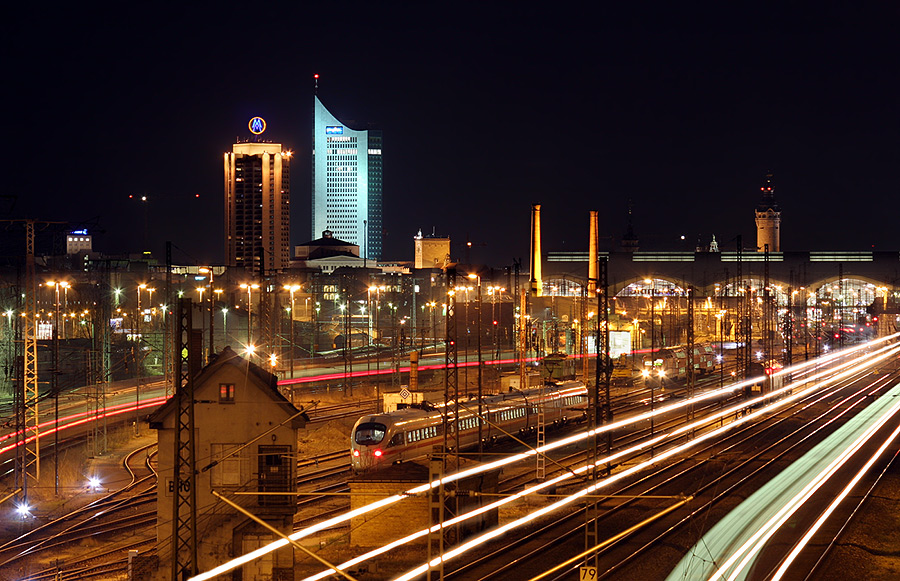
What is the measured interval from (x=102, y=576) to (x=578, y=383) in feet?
62.2

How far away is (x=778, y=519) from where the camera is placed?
16156 millimetres

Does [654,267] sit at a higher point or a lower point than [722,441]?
higher

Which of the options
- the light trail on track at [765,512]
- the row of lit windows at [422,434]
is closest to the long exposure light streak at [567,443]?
the row of lit windows at [422,434]

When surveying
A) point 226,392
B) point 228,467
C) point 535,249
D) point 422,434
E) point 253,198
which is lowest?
point 422,434

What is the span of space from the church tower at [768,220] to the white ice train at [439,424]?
128 meters

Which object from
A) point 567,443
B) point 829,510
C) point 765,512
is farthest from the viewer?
point 567,443

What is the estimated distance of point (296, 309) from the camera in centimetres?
6600

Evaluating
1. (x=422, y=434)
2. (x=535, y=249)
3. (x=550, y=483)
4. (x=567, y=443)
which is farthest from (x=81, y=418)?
(x=535, y=249)

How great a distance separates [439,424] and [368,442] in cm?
273

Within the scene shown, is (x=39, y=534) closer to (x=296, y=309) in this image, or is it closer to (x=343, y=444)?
(x=343, y=444)

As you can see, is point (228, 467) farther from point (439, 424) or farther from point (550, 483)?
point (439, 424)

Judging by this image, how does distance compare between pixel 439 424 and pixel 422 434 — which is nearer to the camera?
pixel 422 434

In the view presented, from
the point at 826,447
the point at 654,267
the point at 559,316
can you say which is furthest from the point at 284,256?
the point at 826,447

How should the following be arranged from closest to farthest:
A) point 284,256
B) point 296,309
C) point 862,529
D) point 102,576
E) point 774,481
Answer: point 102,576, point 862,529, point 774,481, point 296,309, point 284,256
